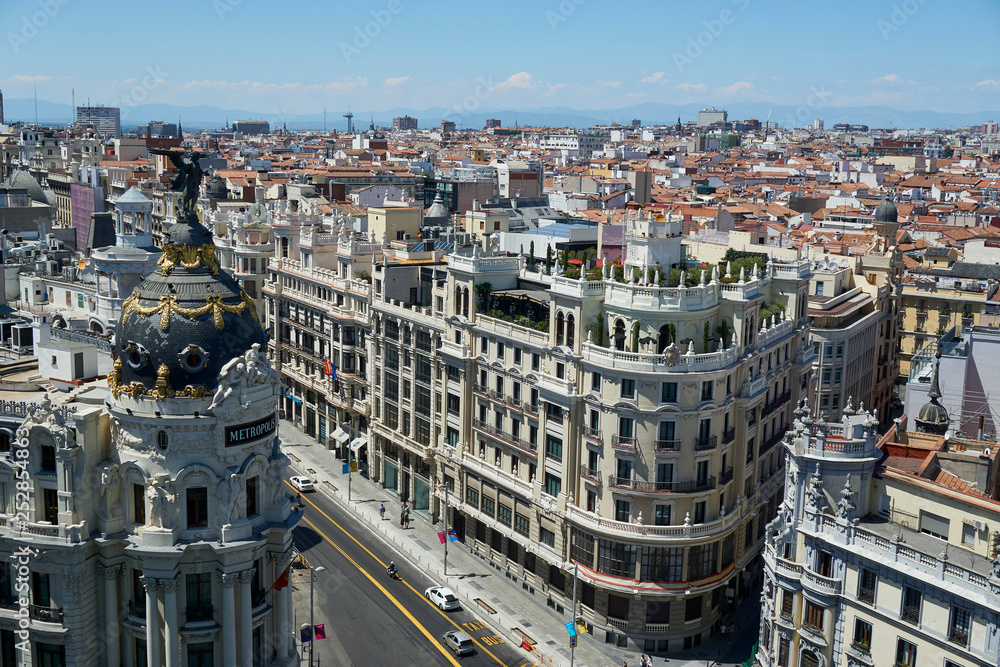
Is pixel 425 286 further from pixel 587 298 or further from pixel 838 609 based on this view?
pixel 838 609

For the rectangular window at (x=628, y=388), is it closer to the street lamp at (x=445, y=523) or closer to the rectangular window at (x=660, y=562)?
the rectangular window at (x=660, y=562)

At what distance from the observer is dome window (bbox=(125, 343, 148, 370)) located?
166ft

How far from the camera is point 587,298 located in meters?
79.6

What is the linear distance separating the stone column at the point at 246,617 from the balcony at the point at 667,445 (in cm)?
3535

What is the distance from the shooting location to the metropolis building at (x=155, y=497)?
50.7m

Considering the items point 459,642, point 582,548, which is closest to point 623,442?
point 582,548

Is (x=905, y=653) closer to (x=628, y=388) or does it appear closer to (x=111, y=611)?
(x=628, y=388)

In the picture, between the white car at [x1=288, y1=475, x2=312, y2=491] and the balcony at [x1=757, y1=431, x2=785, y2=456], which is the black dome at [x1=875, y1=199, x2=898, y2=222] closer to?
the balcony at [x1=757, y1=431, x2=785, y2=456]

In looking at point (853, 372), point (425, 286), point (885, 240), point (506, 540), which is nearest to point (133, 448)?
point (506, 540)

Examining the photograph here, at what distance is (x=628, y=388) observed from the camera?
77.4 meters

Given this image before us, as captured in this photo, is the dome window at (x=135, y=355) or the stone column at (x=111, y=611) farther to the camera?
the stone column at (x=111, y=611)

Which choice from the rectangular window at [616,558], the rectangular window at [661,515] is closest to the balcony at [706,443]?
the rectangular window at [661,515]

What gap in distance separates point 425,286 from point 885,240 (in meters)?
71.7

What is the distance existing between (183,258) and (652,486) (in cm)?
4084
